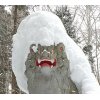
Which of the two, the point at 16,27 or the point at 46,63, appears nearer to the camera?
the point at 46,63

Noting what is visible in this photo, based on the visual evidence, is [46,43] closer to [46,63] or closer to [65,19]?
[46,63]

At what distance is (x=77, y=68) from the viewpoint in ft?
17.1

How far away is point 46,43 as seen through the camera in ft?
16.9

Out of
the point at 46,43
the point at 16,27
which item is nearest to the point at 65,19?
the point at 16,27

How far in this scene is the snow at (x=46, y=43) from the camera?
16.9 ft

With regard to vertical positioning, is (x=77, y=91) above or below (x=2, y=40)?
below

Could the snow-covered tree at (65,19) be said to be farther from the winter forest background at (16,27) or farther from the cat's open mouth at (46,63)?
the cat's open mouth at (46,63)

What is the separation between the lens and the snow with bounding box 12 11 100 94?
5160 millimetres

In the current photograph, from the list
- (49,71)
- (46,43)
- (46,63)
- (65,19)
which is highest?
(65,19)

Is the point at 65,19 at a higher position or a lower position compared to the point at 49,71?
higher

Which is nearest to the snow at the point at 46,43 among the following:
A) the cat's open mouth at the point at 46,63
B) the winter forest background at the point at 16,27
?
the cat's open mouth at the point at 46,63
